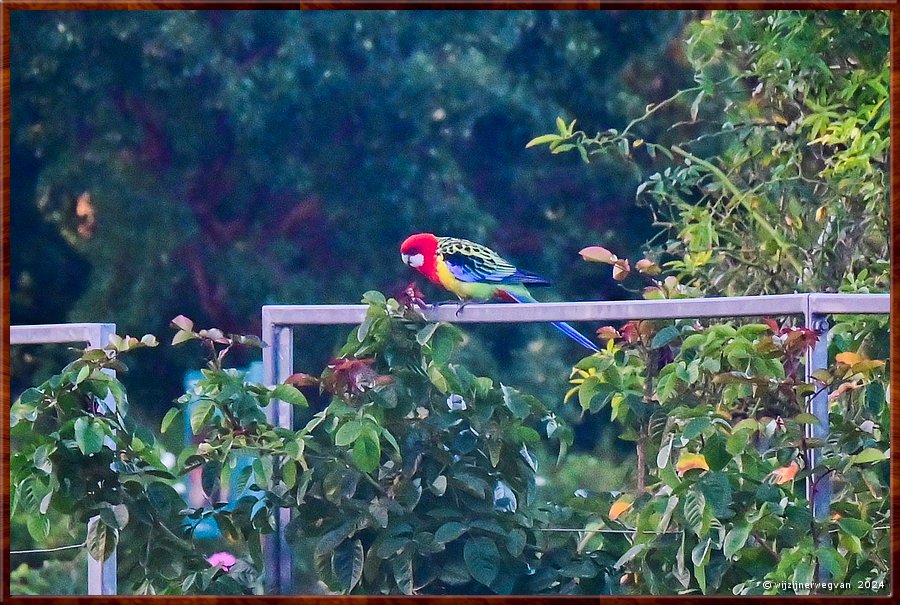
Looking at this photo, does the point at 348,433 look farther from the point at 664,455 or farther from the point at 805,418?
the point at 805,418

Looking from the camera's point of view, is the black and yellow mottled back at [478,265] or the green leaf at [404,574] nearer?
the green leaf at [404,574]

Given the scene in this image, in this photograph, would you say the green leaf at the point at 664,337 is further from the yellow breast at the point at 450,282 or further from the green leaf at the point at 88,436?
the green leaf at the point at 88,436

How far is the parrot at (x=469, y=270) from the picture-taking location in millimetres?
2291

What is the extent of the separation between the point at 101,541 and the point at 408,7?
1.11m

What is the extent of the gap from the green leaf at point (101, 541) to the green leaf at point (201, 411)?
0.25 metres

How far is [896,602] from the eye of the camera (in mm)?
2166

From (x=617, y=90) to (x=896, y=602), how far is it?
106 cm

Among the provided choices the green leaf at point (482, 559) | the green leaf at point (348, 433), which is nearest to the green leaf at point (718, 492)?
the green leaf at point (482, 559)

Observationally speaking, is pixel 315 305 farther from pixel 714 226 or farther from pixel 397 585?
pixel 714 226

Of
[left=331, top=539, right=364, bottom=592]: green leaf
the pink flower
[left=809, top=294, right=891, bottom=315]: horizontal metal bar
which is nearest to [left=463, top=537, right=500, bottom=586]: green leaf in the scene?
[left=331, top=539, right=364, bottom=592]: green leaf

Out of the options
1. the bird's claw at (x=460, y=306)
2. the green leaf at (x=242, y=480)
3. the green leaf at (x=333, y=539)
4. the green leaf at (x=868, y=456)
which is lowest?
the green leaf at (x=333, y=539)

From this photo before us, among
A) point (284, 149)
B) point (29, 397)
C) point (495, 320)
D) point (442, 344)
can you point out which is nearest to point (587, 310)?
point (495, 320)

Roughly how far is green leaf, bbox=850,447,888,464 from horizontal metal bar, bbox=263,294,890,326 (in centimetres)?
26

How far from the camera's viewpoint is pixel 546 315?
2262 mm
